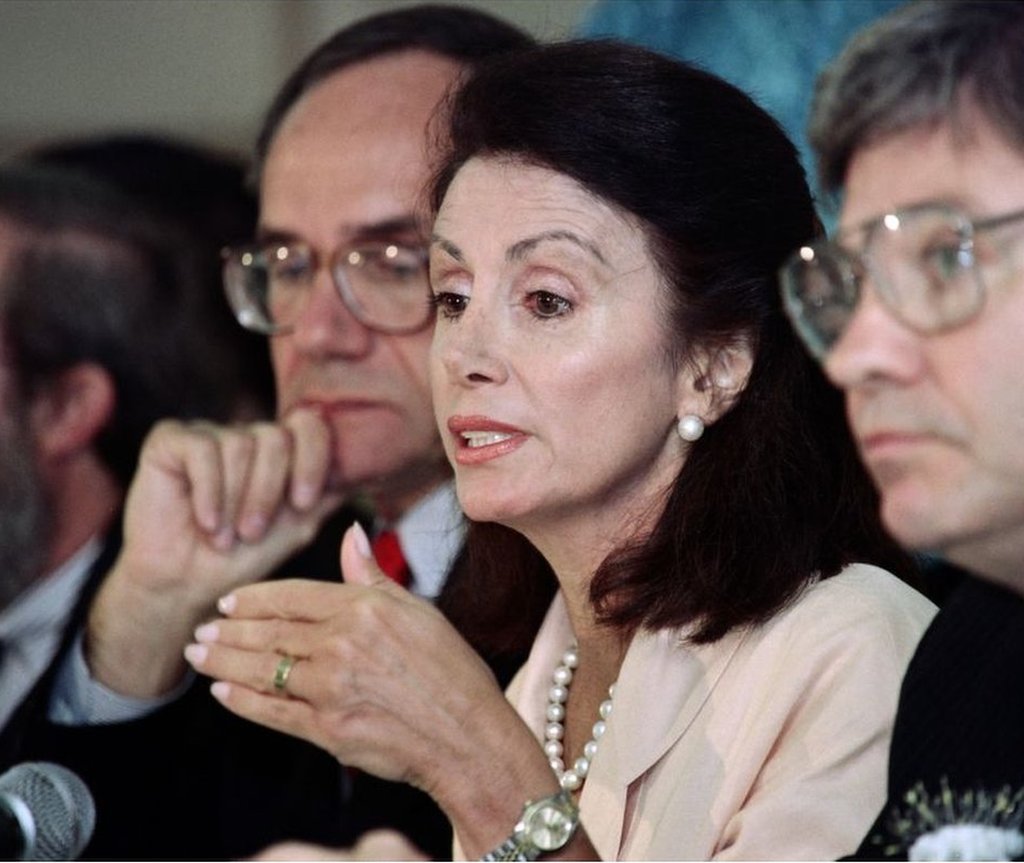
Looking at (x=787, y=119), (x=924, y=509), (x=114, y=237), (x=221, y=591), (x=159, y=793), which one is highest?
(x=787, y=119)

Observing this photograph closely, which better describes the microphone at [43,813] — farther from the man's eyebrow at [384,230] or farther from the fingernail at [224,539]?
the man's eyebrow at [384,230]

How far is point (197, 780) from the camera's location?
2.23 m

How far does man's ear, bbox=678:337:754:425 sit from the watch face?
43 centimetres

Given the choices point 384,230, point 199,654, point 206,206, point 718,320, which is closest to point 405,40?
point 384,230

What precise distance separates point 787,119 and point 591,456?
0.50m

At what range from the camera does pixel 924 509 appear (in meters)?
1.35

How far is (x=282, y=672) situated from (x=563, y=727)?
1.09 ft

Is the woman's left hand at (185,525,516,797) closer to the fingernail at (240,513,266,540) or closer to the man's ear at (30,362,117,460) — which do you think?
the fingernail at (240,513,266,540)

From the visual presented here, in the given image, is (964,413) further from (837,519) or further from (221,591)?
(221,591)

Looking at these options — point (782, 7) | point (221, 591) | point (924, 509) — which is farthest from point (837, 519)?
point (221, 591)

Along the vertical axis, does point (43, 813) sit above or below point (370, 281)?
below

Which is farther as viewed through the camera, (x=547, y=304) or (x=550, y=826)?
(x=547, y=304)

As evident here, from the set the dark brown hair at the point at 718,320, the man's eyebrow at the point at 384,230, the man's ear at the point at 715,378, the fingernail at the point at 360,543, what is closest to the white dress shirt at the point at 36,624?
the man's eyebrow at the point at 384,230

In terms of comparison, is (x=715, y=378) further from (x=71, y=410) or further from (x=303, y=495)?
(x=71, y=410)
